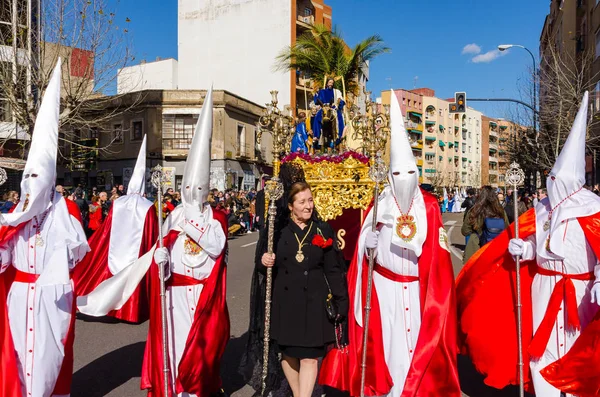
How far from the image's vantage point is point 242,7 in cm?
3878

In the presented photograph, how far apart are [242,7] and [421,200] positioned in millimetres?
36834

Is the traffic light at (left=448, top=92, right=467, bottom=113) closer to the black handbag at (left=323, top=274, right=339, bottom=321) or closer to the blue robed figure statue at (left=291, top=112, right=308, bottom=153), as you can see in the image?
the blue robed figure statue at (left=291, top=112, right=308, bottom=153)

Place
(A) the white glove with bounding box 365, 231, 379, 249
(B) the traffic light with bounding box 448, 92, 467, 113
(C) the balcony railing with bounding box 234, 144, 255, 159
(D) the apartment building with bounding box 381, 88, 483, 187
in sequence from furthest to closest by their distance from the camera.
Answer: (D) the apartment building with bounding box 381, 88, 483, 187, (C) the balcony railing with bounding box 234, 144, 255, 159, (B) the traffic light with bounding box 448, 92, 467, 113, (A) the white glove with bounding box 365, 231, 379, 249

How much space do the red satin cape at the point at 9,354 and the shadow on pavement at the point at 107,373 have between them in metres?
0.72

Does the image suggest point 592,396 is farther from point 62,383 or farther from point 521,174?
A: point 62,383

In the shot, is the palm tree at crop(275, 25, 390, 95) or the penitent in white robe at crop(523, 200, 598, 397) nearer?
the penitent in white robe at crop(523, 200, 598, 397)

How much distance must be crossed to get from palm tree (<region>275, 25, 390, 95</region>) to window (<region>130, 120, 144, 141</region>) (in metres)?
24.1

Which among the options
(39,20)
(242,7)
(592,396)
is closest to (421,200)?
(592,396)

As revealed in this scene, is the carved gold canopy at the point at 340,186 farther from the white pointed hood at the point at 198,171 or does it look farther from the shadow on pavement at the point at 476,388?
the white pointed hood at the point at 198,171

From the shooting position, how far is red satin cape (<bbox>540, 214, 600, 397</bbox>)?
420 cm

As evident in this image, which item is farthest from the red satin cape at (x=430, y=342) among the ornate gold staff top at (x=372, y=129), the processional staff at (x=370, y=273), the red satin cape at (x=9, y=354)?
the ornate gold staff top at (x=372, y=129)

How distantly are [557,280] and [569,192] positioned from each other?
2.26 ft

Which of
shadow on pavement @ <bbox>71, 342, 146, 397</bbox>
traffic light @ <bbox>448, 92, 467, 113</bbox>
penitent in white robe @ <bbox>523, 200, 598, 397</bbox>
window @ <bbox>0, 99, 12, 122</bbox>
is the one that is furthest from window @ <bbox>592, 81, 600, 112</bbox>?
window @ <bbox>0, 99, 12, 122</bbox>

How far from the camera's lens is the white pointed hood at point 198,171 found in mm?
4652
